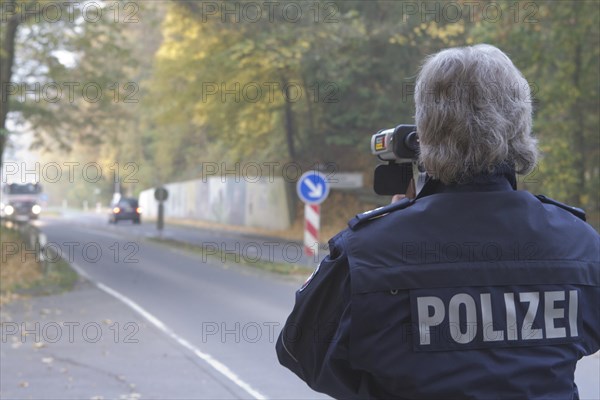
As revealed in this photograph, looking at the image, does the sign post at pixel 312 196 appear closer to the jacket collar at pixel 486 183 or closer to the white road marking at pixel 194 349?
the white road marking at pixel 194 349

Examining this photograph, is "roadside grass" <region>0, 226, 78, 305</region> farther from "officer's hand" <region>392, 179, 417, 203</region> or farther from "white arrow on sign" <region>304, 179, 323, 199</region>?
"officer's hand" <region>392, 179, 417, 203</region>

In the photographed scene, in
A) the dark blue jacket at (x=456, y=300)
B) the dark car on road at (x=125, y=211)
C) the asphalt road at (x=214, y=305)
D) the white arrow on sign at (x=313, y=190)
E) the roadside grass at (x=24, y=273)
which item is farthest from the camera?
the dark car on road at (x=125, y=211)

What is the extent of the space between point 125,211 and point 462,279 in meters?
47.2

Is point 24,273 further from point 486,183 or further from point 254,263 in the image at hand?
point 486,183

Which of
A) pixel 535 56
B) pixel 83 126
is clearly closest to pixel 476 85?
pixel 535 56

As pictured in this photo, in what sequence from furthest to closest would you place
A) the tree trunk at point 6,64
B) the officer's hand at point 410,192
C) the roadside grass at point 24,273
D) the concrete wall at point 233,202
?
the concrete wall at point 233,202, the tree trunk at point 6,64, the roadside grass at point 24,273, the officer's hand at point 410,192

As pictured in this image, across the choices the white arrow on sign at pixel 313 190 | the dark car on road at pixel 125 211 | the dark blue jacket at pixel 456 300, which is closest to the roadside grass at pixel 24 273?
the white arrow on sign at pixel 313 190

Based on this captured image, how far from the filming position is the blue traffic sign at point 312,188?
53.8ft

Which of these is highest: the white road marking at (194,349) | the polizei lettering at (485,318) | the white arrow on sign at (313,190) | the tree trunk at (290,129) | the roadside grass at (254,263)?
the tree trunk at (290,129)

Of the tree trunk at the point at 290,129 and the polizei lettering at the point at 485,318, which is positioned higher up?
the tree trunk at the point at 290,129

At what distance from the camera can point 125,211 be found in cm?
4753

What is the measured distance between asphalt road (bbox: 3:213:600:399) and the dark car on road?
83.4ft

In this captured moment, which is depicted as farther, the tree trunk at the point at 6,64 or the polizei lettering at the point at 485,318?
the tree trunk at the point at 6,64

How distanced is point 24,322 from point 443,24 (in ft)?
45.2
